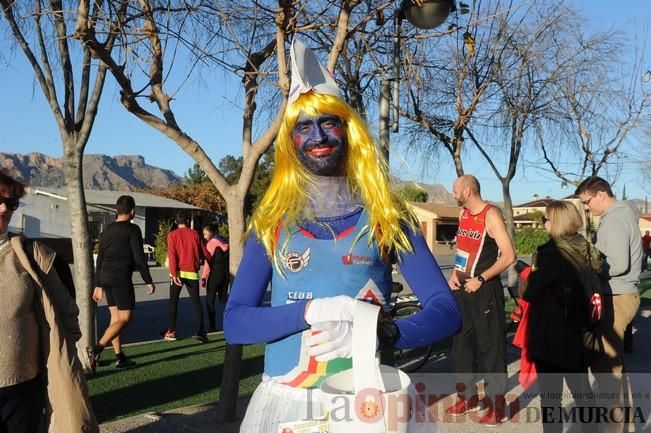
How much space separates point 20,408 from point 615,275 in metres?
3.76

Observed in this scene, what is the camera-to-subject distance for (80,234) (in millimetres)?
6379

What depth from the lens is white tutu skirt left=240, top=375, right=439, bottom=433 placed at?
5.84ft

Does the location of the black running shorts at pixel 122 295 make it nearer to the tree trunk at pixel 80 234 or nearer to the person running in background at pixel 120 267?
the person running in background at pixel 120 267

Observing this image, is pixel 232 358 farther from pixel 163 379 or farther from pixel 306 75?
pixel 306 75

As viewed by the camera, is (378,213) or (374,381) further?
(378,213)

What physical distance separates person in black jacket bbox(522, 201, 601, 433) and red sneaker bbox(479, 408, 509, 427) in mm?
676

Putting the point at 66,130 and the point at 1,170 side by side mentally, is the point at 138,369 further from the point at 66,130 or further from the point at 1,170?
the point at 1,170

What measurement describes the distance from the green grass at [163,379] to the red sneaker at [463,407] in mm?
1748

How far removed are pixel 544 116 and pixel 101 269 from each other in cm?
918

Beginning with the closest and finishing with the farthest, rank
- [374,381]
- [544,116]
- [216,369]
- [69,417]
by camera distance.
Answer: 1. [374,381]
2. [69,417]
3. [216,369]
4. [544,116]

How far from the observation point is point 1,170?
3234 mm

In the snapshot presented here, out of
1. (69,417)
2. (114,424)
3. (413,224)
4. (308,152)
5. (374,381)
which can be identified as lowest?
(114,424)

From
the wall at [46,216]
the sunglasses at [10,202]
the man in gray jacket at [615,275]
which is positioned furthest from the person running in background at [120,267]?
the wall at [46,216]

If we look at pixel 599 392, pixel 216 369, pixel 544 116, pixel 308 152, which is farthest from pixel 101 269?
pixel 544 116
